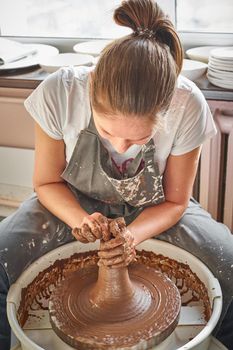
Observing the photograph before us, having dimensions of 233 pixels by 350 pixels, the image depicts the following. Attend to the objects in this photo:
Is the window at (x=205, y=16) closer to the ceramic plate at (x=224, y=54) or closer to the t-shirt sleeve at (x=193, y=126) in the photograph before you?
the ceramic plate at (x=224, y=54)

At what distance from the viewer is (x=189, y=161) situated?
149 cm

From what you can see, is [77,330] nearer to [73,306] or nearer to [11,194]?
[73,306]

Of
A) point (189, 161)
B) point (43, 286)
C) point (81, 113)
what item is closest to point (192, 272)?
point (189, 161)

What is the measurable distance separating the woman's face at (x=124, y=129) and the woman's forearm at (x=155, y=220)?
281 mm

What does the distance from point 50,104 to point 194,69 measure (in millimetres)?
652

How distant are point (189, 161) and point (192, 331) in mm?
466

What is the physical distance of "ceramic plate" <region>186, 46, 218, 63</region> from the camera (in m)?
2.01

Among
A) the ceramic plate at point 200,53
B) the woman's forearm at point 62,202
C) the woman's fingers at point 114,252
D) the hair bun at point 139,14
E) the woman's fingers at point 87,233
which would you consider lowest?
the woman's forearm at point 62,202

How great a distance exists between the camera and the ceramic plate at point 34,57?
209 cm

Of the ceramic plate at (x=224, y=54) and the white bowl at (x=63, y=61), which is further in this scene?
the white bowl at (x=63, y=61)

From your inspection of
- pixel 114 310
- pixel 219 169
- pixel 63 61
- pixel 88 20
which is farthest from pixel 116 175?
pixel 88 20

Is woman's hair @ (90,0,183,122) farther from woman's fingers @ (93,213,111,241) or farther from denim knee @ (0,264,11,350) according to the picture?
denim knee @ (0,264,11,350)

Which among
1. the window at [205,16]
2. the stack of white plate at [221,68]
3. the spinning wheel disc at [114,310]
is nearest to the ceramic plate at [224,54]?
the stack of white plate at [221,68]

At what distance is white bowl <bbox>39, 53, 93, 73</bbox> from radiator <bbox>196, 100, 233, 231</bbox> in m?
0.53
